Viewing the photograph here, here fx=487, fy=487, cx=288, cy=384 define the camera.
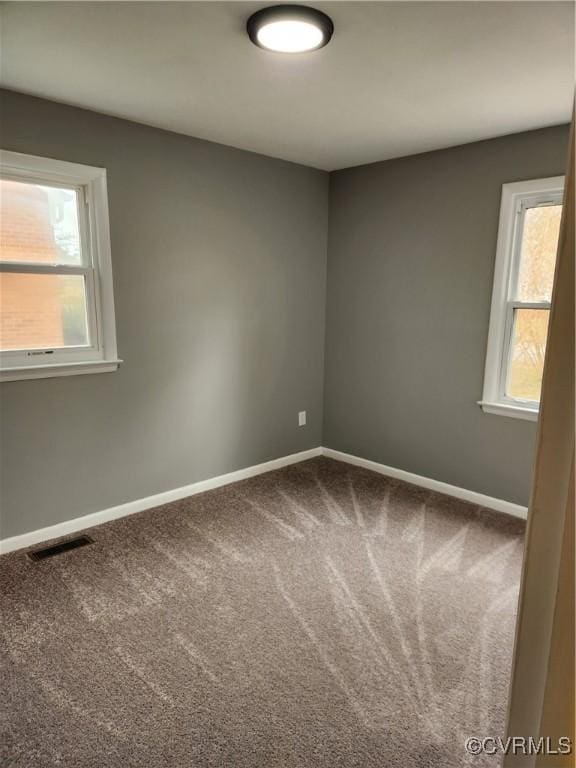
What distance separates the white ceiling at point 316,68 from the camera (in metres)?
1.66

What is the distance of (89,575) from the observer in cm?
246

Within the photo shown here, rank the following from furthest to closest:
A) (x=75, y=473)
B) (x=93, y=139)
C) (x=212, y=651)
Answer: (x=75, y=473), (x=93, y=139), (x=212, y=651)

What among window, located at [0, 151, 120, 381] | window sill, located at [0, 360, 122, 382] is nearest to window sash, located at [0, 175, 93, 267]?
window, located at [0, 151, 120, 381]

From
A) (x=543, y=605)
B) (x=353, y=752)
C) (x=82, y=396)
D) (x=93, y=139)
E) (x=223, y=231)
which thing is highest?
(x=93, y=139)

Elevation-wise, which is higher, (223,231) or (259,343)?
(223,231)

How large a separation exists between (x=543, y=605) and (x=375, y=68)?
2.18 metres

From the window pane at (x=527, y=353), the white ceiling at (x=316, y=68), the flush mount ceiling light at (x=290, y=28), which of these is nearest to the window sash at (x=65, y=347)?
the white ceiling at (x=316, y=68)

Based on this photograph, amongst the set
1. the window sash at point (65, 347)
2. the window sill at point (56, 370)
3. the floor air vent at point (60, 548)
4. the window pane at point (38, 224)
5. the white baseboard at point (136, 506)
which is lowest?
the floor air vent at point (60, 548)

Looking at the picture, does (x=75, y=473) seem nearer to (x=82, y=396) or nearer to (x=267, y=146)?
(x=82, y=396)

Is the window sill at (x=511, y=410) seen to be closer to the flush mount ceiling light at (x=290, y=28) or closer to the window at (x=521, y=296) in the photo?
the window at (x=521, y=296)

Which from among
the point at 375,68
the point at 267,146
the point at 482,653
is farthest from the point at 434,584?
the point at 267,146

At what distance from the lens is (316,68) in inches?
80.5

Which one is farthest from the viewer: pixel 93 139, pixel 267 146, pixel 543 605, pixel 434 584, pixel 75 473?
pixel 267 146

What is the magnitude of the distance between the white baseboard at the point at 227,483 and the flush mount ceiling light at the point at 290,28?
102 inches
